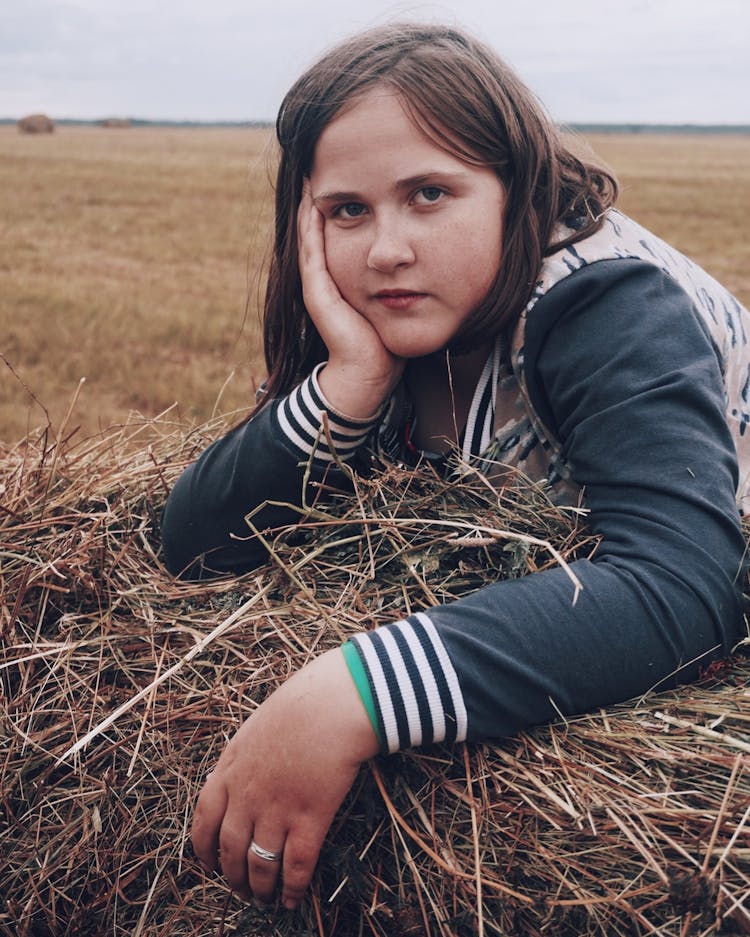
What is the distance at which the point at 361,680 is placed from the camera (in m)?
1.27

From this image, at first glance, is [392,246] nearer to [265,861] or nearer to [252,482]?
[252,482]

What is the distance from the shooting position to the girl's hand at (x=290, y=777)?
48.9 inches

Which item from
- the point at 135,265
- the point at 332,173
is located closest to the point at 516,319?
the point at 332,173

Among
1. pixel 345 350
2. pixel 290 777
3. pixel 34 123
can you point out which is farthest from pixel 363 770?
pixel 34 123

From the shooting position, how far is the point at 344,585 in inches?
63.7

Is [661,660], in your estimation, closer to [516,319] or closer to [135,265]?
[516,319]

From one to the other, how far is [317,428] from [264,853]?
767mm

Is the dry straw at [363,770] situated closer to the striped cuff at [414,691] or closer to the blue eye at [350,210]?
the striped cuff at [414,691]

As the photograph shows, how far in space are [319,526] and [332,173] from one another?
0.62m

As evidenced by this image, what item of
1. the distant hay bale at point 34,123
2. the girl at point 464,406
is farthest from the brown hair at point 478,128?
the distant hay bale at point 34,123

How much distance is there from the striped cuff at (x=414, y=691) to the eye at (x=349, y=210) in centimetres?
81

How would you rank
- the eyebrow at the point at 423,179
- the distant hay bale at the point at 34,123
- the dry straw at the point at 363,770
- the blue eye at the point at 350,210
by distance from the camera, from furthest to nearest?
the distant hay bale at the point at 34,123 → the blue eye at the point at 350,210 → the eyebrow at the point at 423,179 → the dry straw at the point at 363,770

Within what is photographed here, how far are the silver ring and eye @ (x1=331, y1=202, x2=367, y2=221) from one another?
106 cm

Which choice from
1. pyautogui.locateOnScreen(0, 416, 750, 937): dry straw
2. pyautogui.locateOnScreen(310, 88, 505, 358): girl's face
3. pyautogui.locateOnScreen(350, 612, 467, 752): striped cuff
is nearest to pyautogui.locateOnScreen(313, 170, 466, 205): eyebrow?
pyautogui.locateOnScreen(310, 88, 505, 358): girl's face
